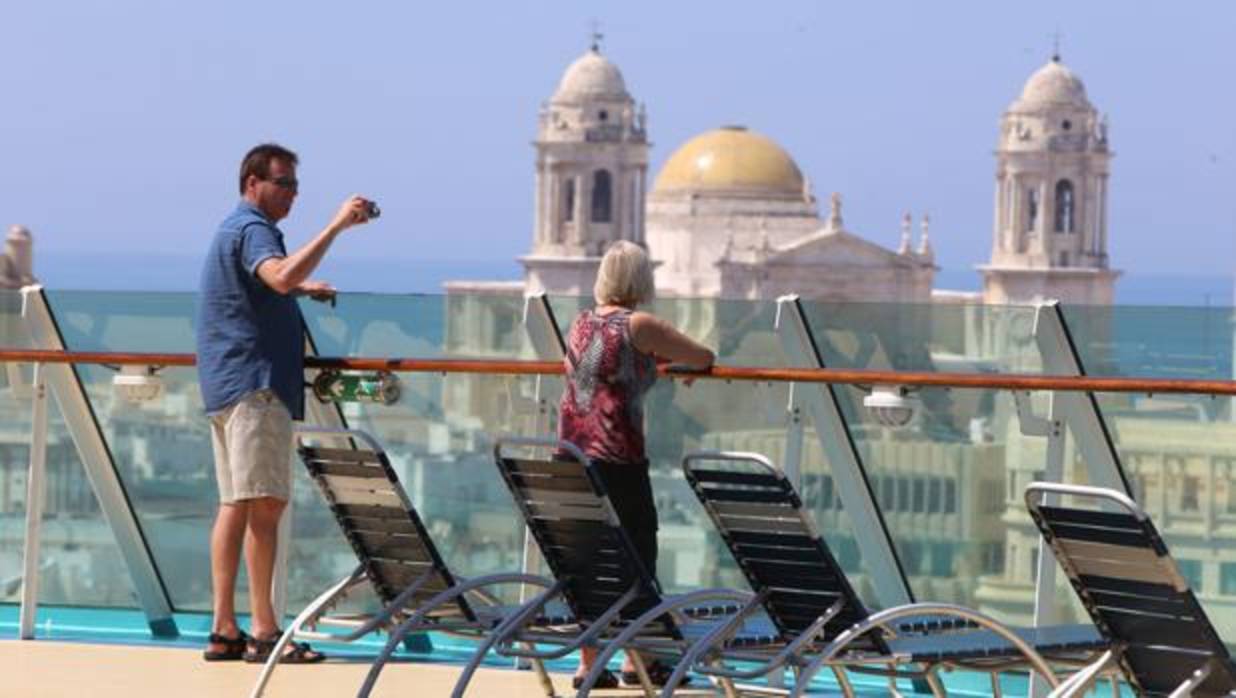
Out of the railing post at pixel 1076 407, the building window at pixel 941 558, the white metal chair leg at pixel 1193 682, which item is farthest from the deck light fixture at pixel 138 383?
the white metal chair leg at pixel 1193 682

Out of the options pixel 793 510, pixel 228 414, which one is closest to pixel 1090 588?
pixel 793 510

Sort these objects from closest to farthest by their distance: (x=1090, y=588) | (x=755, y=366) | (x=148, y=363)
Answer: (x=1090, y=588) → (x=755, y=366) → (x=148, y=363)

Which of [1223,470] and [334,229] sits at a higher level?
[334,229]

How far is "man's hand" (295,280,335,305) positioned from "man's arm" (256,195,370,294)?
90 mm

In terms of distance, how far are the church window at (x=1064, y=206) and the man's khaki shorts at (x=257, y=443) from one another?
118479mm

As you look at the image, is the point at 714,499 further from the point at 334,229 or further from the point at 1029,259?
the point at 1029,259

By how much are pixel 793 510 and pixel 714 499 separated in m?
0.19

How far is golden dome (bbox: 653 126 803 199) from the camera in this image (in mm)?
131250

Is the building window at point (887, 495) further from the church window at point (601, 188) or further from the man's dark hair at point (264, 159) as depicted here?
the church window at point (601, 188)

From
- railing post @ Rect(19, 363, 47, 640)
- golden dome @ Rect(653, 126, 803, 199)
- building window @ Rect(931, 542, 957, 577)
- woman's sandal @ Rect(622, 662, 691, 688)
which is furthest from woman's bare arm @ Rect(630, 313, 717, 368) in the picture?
golden dome @ Rect(653, 126, 803, 199)

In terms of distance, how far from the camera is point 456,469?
23.8 feet

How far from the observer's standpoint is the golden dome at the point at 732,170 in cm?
13125

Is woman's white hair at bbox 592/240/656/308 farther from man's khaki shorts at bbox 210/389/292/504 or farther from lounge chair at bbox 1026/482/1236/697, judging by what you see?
lounge chair at bbox 1026/482/1236/697

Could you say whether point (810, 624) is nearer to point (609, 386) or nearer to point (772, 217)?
point (609, 386)
